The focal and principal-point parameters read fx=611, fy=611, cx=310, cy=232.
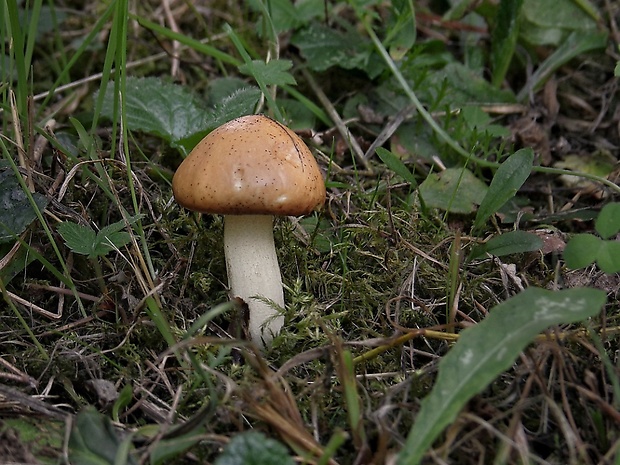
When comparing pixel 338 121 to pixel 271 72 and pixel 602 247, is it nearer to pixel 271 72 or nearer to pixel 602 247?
pixel 271 72

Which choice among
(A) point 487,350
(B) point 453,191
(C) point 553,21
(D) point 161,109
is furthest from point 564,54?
(A) point 487,350

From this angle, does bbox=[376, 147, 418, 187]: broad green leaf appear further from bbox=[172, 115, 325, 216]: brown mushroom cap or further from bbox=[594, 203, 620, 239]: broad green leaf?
bbox=[594, 203, 620, 239]: broad green leaf

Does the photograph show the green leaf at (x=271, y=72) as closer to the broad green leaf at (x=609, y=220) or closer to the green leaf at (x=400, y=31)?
the green leaf at (x=400, y=31)

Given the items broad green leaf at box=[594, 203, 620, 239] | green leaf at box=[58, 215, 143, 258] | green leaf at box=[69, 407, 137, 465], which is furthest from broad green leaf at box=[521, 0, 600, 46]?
green leaf at box=[69, 407, 137, 465]

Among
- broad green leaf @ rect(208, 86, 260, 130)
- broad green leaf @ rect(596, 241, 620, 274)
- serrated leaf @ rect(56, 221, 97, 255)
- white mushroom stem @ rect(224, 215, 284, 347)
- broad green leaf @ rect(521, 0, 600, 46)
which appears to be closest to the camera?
broad green leaf @ rect(596, 241, 620, 274)

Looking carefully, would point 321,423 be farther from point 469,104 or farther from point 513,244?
point 469,104

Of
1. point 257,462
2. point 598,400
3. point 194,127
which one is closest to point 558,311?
point 598,400

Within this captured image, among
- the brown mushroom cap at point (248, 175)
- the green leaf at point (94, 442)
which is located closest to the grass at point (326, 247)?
the green leaf at point (94, 442)
